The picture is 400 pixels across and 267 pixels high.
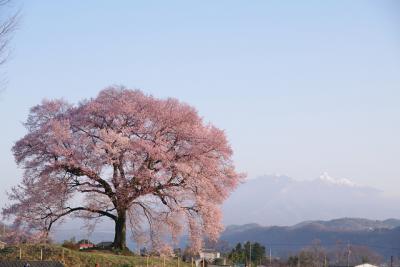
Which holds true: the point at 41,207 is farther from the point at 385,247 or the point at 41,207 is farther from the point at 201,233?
the point at 385,247

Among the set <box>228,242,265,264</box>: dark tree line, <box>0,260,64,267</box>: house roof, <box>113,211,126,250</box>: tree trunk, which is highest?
<box>113,211,126,250</box>: tree trunk

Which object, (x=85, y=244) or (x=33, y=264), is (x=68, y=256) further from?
(x=85, y=244)

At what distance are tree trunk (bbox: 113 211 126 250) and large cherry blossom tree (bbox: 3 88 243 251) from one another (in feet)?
0.18

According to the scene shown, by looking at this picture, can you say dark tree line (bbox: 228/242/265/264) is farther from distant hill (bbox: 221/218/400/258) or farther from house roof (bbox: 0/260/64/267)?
distant hill (bbox: 221/218/400/258)

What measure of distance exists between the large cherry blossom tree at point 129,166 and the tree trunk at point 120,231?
54 mm

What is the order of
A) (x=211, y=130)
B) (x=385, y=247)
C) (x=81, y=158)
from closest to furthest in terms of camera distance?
(x=81, y=158), (x=211, y=130), (x=385, y=247)

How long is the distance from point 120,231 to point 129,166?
365 centimetres

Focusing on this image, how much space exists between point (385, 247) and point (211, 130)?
119239 millimetres

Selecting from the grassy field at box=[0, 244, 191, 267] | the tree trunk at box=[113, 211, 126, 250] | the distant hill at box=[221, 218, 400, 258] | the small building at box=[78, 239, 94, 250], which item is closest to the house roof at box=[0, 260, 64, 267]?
the grassy field at box=[0, 244, 191, 267]

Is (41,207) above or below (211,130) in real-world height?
below

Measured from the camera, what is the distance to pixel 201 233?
106 ft

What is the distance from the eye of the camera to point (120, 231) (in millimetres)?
31922

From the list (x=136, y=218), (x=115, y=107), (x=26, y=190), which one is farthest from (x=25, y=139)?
(x=136, y=218)

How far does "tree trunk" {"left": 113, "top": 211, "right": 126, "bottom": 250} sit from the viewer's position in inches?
1256
